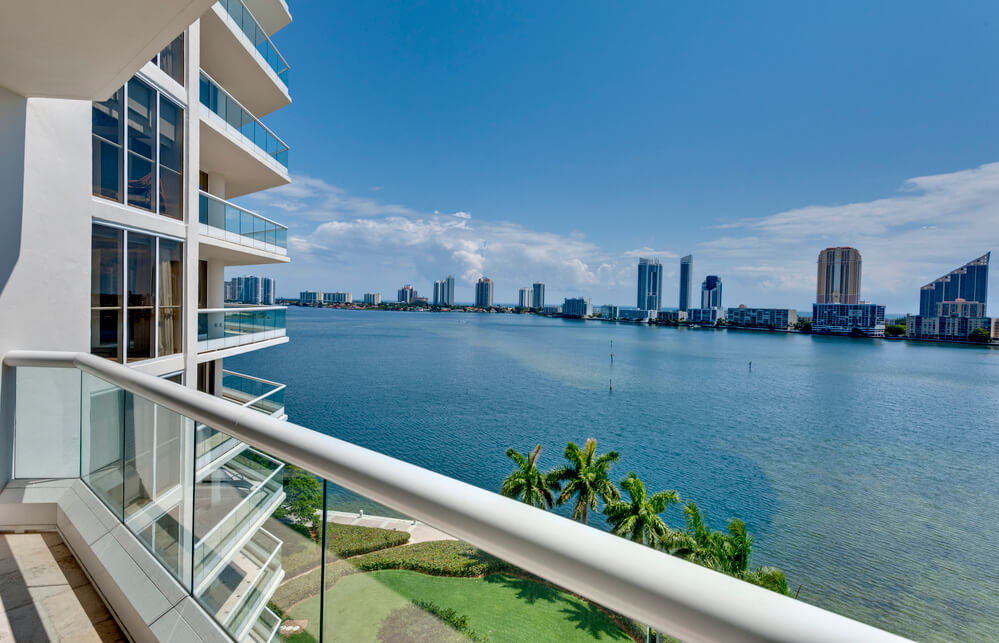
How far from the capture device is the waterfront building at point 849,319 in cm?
13412

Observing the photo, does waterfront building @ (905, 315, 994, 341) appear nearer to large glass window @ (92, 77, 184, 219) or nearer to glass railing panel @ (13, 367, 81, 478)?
large glass window @ (92, 77, 184, 219)

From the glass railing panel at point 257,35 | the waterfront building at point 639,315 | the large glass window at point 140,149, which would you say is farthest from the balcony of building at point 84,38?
the waterfront building at point 639,315

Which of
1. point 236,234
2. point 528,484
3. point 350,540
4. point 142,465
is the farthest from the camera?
point 528,484

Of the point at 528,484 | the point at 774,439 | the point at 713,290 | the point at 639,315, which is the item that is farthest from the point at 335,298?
the point at 528,484

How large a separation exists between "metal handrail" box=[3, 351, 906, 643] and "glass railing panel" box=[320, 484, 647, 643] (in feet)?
0.22

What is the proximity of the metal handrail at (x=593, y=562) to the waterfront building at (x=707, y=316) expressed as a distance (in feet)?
612

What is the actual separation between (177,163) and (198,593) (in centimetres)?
877

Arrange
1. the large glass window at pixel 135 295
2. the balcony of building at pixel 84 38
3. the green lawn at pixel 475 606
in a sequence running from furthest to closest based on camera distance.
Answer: the large glass window at pixel 135 295, the balcony of building at pixel 84 38, the green lawn at pixel 475 606

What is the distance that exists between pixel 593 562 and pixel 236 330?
39.3 feet

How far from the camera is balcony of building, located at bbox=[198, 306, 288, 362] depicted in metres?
9.34

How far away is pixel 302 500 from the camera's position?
1.42 metres

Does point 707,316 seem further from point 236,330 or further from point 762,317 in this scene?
point 236,330

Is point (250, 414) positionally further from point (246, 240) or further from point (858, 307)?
point (858, 307)

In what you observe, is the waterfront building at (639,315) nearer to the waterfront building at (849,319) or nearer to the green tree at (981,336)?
the waterfront building at (849,319)
